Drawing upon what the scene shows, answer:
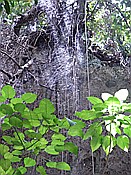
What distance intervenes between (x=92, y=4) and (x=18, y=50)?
13.5 inches

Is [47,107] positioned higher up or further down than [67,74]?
further down

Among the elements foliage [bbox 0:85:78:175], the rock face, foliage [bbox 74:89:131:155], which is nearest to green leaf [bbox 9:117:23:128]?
foliage [bbox 0:85:78:175]

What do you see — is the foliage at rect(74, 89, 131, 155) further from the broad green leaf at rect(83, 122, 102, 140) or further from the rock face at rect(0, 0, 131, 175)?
the rock face at rect(0, 0, 131, 175)

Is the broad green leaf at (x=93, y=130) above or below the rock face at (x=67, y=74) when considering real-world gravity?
below

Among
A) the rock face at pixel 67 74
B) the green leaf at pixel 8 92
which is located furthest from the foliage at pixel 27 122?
the rock face at pixel 67 74

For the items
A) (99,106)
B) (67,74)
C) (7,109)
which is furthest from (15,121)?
(67,74)

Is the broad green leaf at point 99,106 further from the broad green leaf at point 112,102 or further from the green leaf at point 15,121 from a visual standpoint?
the green leaf at point 15,121

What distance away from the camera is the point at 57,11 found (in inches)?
46.5

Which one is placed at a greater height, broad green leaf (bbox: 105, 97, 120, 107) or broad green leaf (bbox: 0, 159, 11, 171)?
broad green leaf (bbox: 105, 97, 120, 107)

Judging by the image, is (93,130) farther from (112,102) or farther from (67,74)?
(67,74)

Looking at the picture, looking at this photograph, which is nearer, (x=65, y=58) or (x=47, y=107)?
(x=47, y=107)

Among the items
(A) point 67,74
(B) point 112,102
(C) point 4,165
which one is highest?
(A) point 67,74

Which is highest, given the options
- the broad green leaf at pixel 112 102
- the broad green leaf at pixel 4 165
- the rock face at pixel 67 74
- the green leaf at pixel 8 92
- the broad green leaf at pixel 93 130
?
the rock face at pixel 67 74

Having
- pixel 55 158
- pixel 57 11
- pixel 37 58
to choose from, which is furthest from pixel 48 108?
pixel 57 11
